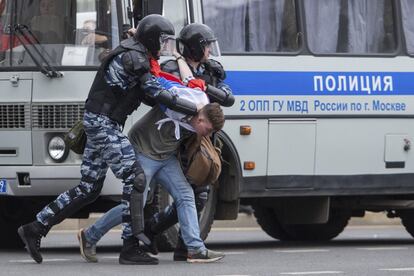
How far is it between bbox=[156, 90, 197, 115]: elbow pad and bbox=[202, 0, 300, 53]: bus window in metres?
2.24

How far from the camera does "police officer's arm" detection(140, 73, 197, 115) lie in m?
11.2

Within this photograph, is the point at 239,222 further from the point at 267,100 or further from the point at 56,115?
the point at 56,115

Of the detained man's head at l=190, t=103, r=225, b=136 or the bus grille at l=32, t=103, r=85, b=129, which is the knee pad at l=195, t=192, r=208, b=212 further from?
the bus grille at l=32, t=103, r=85, b=129

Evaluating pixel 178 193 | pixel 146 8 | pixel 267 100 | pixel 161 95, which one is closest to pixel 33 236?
pixel 178 193

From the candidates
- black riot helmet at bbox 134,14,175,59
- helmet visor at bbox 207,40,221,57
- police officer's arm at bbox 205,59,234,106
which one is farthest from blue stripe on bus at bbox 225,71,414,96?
black riot helmet at bbox 134,14,175,59

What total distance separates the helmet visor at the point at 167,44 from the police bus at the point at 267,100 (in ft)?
3.06

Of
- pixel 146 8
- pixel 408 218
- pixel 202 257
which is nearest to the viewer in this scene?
pixel 202 257

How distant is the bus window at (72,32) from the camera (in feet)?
42.8

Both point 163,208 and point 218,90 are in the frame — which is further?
point 163,208

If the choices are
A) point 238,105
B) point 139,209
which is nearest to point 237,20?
point 238,105

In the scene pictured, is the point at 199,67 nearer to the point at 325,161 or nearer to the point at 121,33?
the point at 121,33

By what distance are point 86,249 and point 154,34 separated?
1.79 metres

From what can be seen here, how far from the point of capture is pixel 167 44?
37.9ft

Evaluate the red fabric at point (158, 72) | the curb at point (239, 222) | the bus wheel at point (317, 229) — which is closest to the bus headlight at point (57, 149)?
the red fabric at point (158, 72)
